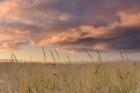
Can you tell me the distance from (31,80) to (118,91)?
1601mm

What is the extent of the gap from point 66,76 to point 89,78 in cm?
64

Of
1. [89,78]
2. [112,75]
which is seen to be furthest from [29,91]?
[112,75]

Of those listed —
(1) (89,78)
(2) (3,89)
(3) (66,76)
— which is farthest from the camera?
(3) (66,76)

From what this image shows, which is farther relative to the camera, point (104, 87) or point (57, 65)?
point (57, 65)

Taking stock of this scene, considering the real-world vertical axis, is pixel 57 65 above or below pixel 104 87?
above

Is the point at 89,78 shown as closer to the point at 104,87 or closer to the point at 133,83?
the point at 104,87

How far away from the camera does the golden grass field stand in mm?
6059

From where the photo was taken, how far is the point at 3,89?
630 cm

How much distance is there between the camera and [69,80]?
21.6 ft

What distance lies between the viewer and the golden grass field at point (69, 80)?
6059mm

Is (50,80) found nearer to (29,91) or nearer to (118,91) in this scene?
(29,91)

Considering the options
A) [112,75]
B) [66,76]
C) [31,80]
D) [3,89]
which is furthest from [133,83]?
[3,89]

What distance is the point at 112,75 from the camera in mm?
7121

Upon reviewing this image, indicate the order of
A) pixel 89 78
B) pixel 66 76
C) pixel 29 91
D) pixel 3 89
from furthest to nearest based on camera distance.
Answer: pixel 66 76 < pixel 89 78 < pixel 3 89 < pixel 29 91
